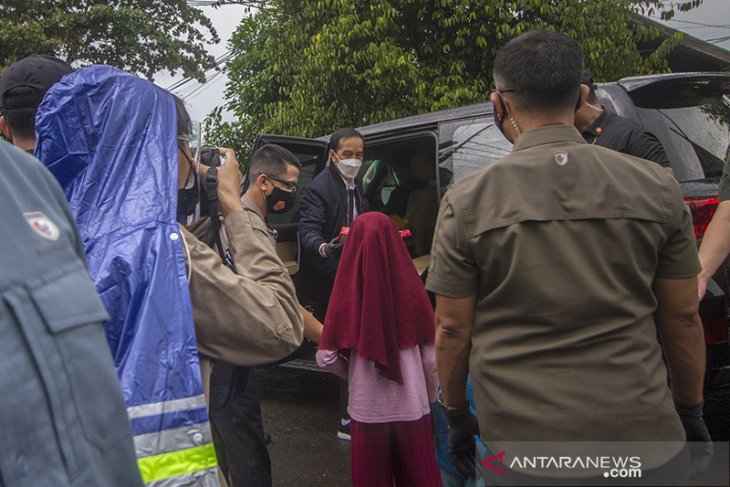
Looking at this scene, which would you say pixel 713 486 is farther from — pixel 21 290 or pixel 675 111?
pixel 675 111

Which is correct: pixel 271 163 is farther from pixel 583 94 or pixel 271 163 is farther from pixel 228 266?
pixel 583 94

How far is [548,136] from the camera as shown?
170 centimetres

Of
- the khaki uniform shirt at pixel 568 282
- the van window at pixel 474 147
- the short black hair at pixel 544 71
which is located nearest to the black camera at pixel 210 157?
the khaki uniform shirt at pixel 568 282

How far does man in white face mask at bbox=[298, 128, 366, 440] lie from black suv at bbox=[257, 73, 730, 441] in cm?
16

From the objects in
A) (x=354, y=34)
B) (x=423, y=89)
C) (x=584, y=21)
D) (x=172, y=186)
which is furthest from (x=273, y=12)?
(x=172, y=186)

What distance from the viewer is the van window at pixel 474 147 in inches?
143

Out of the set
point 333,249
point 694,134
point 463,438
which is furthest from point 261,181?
point 694,134

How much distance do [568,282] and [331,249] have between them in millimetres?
2656

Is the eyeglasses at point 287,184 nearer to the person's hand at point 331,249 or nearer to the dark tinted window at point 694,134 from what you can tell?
the person's hand at point 331,249

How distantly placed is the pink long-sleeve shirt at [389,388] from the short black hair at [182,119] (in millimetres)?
1308

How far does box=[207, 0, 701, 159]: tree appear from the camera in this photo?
7.55 metres

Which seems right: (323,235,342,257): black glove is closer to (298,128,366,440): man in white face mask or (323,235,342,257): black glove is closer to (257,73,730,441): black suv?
(298,128,366,440): man in white face mask

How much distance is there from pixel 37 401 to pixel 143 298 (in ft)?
2.21

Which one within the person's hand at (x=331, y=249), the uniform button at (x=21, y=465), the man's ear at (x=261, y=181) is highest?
the uniform button at (x=21, y=465)
